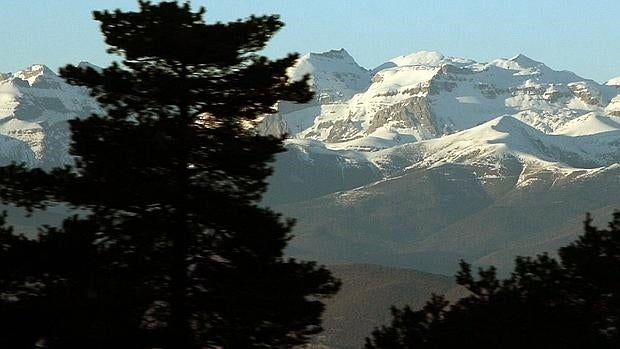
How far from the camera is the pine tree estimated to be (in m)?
33.1

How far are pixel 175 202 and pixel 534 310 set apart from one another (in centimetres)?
1005

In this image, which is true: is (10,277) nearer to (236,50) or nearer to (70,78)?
(70,78)

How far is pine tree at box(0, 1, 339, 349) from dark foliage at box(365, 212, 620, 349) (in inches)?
122

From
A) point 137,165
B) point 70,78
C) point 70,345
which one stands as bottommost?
point 70,345

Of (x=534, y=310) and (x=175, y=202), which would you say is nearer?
(x=175, y=202)

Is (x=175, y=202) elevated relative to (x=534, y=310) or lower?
elevated

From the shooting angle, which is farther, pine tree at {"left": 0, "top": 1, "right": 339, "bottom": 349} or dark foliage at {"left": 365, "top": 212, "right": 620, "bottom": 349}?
dark foliage at {"left": 365, "top": 212, "right": 620, "bottom": 349}

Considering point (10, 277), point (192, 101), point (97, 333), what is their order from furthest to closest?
1. point (192, 101)
2. point (10, 277)
3. point (97, 333)

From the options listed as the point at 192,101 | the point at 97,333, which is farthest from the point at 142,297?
the point at 192,101

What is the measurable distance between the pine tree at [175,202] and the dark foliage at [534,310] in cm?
309

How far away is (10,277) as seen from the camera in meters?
32.9

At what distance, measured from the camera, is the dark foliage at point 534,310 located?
34250 mm

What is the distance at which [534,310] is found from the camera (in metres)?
36.2

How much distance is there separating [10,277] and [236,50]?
8.38 metres
